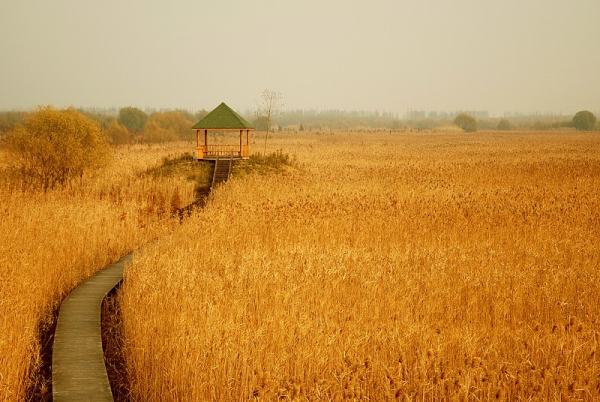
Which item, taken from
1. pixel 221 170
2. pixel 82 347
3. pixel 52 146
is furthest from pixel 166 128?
pixel 82 347

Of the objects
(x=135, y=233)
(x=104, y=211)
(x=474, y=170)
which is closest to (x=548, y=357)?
(x=135, y=233)

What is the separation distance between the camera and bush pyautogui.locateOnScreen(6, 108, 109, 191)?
91.8 ft

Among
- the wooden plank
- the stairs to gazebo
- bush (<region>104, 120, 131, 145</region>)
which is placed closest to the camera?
the wooden plank

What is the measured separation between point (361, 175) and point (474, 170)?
7943mm

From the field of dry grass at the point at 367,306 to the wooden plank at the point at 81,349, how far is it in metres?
0.44

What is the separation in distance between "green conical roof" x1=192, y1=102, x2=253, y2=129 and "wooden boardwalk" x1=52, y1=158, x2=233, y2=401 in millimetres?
24258

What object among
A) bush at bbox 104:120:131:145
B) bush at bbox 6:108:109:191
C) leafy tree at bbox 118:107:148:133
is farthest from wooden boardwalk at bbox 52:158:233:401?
leafy tree at bbox 118:107:148:133

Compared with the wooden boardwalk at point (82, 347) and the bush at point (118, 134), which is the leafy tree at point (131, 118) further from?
the wooden boardwalk at point (82, 347)

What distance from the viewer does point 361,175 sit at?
36.4 metres

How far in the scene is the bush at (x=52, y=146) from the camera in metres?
28.0

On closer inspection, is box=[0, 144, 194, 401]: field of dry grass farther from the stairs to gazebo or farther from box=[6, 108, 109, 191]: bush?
the stairs to gazebo

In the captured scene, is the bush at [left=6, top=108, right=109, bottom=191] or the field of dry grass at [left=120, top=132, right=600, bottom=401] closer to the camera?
the field of dry grass at [left=120, top=132, right=600, bottom=401]

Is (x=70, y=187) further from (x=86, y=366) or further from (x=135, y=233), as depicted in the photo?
(x=86, y=366)

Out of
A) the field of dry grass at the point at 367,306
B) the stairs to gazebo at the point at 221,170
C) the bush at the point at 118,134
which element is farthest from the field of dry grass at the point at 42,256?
the bush at the point at 118,134
